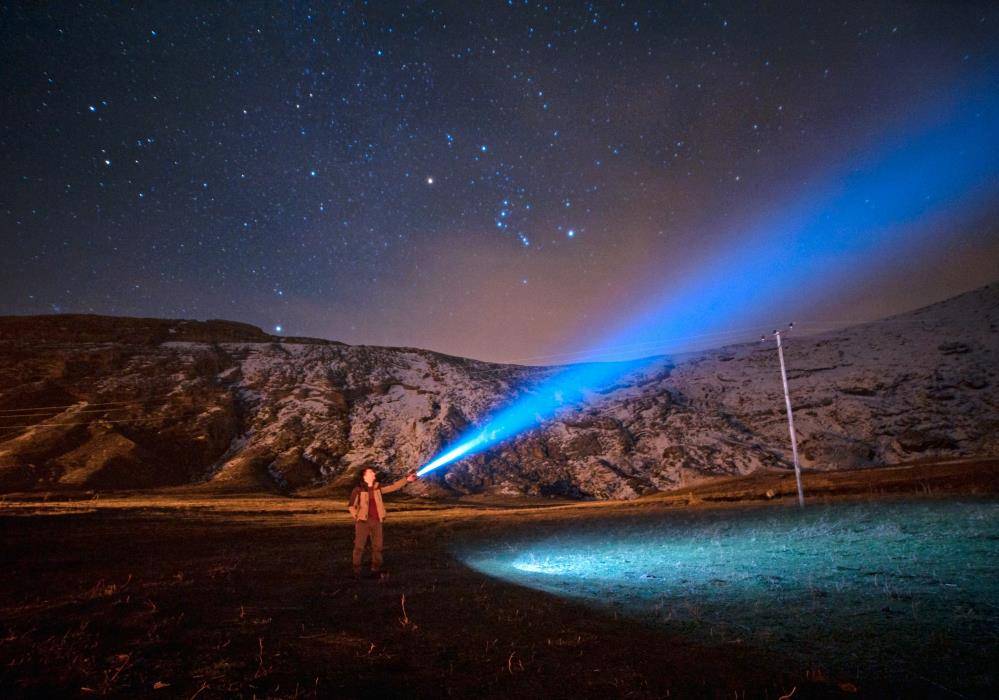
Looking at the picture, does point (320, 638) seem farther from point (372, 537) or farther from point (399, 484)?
point (399, 484)

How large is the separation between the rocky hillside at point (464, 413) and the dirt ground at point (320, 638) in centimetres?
3506

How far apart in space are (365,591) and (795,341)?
70.3m

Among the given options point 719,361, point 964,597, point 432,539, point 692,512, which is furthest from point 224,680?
point 719,361

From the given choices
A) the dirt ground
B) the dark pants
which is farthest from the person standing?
the dirt ground

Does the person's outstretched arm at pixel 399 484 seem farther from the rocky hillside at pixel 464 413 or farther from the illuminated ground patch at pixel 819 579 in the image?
the rocky hillside at pixel 464 413

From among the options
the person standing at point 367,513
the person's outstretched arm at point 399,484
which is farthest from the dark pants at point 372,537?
the person's outstretched arm at point 399,484

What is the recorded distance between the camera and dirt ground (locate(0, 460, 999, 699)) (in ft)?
17.5

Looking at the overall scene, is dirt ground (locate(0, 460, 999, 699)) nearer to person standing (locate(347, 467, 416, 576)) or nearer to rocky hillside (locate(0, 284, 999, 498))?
person standing (locate(347, 467, 416, 576))

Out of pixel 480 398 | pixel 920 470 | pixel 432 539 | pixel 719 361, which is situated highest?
pixel 719 361

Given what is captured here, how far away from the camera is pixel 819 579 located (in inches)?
394

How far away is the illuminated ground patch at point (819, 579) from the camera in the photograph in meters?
6.18

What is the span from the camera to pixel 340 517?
28.7 m

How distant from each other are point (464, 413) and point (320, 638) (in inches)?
2140

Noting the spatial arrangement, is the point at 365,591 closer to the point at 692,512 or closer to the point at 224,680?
the point at 224,680
